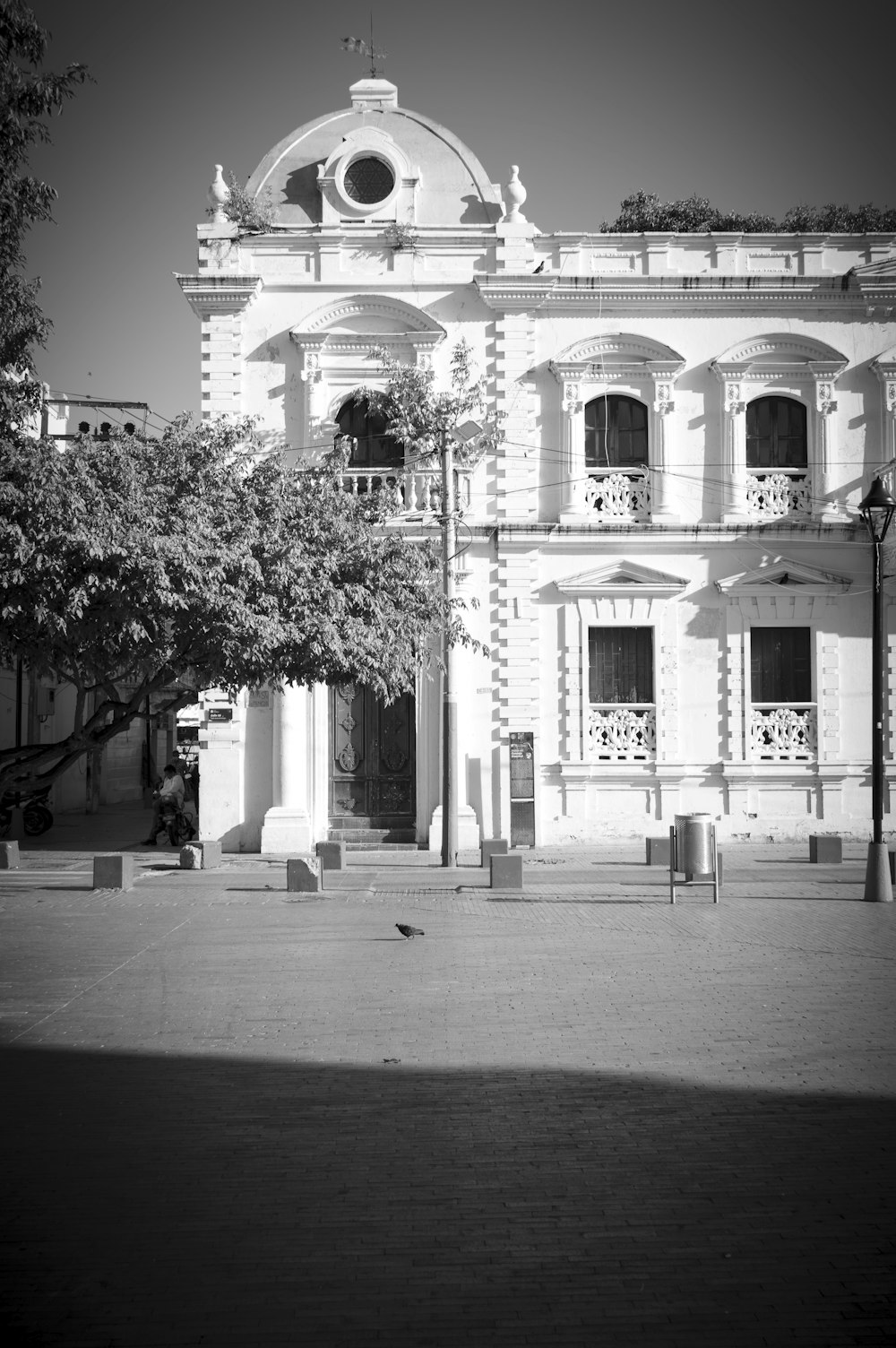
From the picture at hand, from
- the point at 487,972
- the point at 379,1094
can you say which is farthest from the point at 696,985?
the point at 379,1094

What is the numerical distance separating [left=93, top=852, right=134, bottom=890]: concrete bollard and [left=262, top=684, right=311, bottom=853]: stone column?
4182mm

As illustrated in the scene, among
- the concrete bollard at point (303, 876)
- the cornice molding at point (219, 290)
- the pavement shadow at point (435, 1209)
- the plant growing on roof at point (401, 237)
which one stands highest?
the plant growing on roof at point (401, 237)

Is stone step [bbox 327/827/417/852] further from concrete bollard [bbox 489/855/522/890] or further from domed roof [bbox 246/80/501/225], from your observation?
domed roof [bbox 246/80/501/225]

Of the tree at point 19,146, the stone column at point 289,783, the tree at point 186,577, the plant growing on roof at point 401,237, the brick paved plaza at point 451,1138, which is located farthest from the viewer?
the plant growing on roof at point 401,237

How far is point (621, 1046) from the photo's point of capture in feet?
29.1

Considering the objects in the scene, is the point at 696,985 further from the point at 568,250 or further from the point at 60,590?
the point at 568,250

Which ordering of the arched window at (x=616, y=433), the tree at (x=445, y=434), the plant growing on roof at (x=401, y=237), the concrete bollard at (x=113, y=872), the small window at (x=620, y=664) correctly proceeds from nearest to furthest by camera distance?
the concrete bollard at (x=113, y=872) → the tree at (x=445, y=434) → the plant growing on roof at (x=401, y=237) → the small window at (x=620, y=664) → the arched window at (x=616, y=433)

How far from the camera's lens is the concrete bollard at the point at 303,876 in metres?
17.6

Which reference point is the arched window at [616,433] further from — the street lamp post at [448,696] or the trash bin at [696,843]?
the trash bin at [696,843]

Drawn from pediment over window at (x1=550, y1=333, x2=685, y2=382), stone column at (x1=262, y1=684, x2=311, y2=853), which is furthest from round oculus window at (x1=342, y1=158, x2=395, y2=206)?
stone column at (x1=262, y1=684, x2=311, y2=853)

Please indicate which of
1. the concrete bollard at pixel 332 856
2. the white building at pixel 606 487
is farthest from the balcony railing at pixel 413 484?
the concrete bollard at pixel 332 856

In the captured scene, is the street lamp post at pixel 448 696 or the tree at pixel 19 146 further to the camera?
the street lamp post at pixel 448 696

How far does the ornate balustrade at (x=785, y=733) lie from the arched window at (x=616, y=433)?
5.45m

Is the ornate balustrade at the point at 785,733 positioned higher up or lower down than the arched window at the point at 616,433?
lower down
